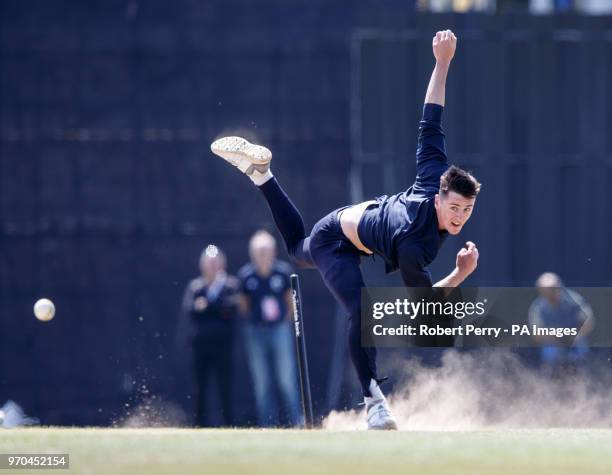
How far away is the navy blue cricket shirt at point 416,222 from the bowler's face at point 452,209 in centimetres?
8

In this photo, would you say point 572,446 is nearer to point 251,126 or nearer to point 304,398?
point 304,398

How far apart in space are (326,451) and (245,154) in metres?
3.55

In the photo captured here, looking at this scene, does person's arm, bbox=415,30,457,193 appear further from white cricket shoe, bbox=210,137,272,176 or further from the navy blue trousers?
white cricket shoe, bbox=210,137,272,176

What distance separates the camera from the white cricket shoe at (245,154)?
10492mm

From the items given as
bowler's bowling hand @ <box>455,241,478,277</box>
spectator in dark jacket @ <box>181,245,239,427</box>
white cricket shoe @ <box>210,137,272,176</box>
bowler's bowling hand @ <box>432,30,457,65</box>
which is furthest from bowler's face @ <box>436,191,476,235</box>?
spectator in dark jacket @ <box>181,245,239,427</box>

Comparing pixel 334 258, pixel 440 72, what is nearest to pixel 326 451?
pixel 334 258

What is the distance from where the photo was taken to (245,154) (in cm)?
1062

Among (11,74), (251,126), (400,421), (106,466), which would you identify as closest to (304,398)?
(400,421)

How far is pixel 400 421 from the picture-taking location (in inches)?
437

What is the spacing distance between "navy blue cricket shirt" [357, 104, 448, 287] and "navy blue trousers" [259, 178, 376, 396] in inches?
9.6

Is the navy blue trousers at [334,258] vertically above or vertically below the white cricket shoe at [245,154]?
below

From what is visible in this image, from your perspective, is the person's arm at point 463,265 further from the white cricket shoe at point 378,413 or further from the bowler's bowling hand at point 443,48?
the bowler's bowling hand at point 443,48

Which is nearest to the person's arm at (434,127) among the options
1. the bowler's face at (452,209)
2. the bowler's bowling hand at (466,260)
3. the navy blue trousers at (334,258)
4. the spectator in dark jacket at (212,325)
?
the bowler's face at (452,209)

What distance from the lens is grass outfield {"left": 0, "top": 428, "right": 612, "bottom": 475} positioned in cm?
687
